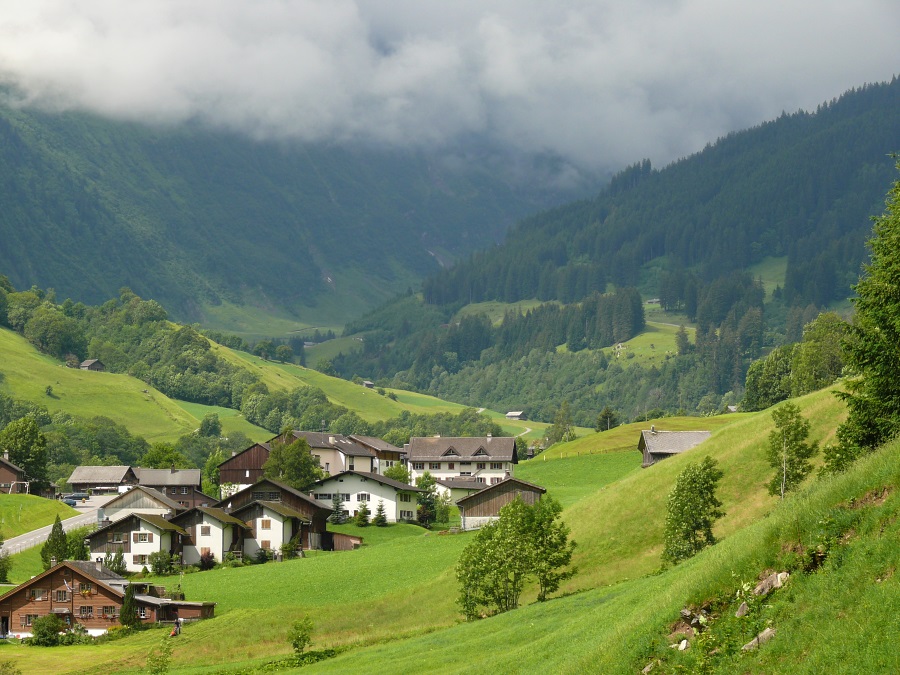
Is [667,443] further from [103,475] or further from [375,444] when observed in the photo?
[103,475]

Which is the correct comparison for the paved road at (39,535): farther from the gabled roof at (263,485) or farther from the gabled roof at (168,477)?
the gabled roof at (168,477)

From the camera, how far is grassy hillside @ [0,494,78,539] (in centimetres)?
11444

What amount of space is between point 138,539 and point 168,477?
48480 mm

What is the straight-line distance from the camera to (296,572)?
289 ft

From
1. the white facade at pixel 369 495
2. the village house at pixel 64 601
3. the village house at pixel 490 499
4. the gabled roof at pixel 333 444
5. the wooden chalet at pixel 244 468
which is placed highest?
the gabled roof at pixel 333 444

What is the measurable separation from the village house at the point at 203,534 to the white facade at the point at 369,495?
66.6 feet

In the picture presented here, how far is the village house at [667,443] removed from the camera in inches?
4190

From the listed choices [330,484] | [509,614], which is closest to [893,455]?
[509,614]

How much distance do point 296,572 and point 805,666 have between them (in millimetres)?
71663

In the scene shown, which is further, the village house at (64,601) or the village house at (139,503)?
the village house at (139,503)

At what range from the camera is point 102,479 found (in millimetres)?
167000

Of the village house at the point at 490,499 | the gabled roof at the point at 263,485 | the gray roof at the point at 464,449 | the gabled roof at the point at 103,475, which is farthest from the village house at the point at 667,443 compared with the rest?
the gabled roof at the point at 103,475

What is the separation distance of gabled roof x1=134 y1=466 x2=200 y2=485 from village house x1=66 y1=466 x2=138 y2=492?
1616cm

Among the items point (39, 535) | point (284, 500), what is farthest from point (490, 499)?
point (39, 535)
